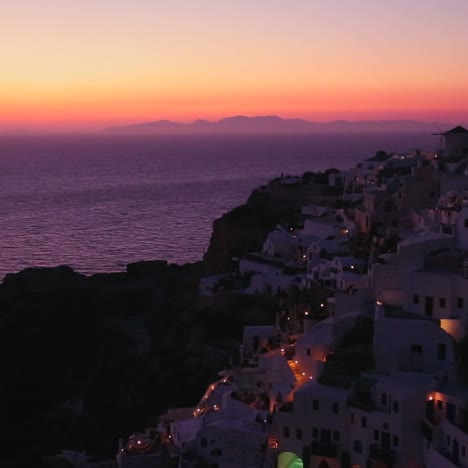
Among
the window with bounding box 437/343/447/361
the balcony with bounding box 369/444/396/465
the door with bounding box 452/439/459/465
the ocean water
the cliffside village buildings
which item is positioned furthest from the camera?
the ocean water

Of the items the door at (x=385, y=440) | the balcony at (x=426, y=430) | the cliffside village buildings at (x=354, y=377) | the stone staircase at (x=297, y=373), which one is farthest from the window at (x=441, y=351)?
the stone staircase at (x=297, y=373)

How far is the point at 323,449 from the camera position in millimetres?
19656

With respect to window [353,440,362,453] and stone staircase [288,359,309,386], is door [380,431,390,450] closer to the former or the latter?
window [353,440,362,453]

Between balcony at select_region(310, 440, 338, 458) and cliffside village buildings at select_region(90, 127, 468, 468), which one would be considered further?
balcony at select_region(310, 440, 338, 458)

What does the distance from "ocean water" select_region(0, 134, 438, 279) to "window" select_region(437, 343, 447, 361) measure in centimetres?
4307

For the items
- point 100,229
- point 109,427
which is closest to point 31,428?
point 109,427

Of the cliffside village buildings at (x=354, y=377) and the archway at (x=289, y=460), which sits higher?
the cliffside village buildings at (x=354, y=377)

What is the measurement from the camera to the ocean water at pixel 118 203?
68438mm

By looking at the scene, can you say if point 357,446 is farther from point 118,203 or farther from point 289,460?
point 118,203

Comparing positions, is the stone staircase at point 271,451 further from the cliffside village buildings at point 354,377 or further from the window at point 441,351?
the window at point 441,351

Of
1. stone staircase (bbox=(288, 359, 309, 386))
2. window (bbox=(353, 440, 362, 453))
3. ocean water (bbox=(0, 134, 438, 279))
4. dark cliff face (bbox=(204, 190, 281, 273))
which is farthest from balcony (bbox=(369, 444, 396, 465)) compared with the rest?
ocean water (bbox=(0, 134, 438, 279))

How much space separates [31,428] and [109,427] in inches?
152

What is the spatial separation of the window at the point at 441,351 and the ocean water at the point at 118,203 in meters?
43.1

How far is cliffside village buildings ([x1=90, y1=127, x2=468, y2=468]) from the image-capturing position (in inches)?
742
